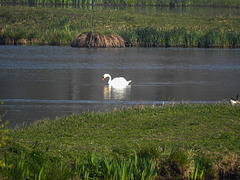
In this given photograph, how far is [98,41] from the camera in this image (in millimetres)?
Result: 47094

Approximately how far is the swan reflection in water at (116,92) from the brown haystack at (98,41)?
22578 millimetres

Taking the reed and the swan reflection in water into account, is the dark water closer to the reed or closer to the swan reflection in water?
the swan reflection in water

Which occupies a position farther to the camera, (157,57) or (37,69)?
(157,57)

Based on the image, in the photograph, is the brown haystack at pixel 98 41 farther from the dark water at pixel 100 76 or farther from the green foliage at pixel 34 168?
the green foliage at pixel 34 168

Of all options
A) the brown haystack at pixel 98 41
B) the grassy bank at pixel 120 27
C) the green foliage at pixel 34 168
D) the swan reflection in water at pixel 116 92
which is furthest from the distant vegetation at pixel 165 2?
the green foliage at pixel 34 168

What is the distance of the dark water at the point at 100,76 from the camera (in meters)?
19.2

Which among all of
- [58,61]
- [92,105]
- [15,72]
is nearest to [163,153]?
[92,105]

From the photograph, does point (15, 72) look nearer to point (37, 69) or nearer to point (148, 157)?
point (37, 69)

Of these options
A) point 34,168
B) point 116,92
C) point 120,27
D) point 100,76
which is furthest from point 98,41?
point 34,168

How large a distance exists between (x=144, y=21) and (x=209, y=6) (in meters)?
48.4

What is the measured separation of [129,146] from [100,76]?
1741 centimetres

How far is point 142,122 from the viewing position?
14.1 m

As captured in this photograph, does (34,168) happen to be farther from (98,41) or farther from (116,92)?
(98,41)

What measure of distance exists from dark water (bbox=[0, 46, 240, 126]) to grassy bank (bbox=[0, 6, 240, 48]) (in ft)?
9.21
